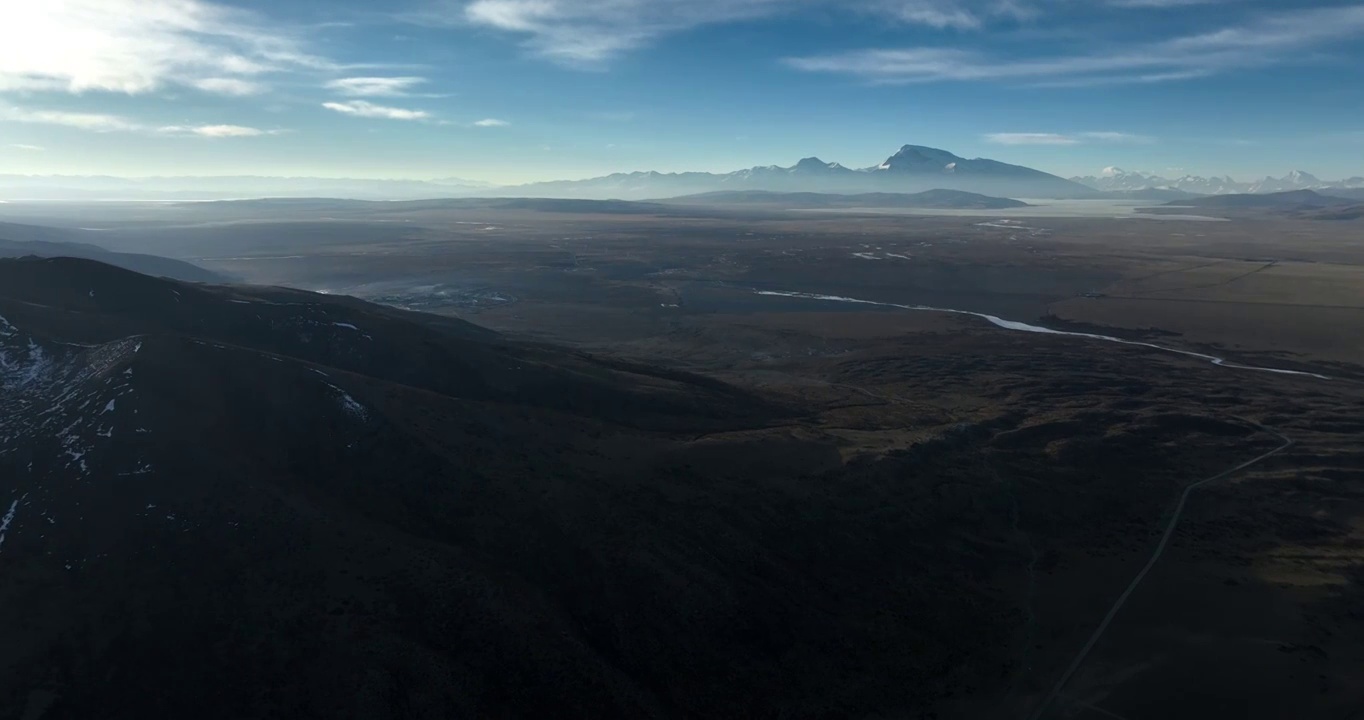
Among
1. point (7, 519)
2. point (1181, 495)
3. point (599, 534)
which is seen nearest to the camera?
point (7, 519)

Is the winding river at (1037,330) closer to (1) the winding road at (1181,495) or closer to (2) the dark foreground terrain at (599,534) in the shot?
(1) the winding road at (1181,495)

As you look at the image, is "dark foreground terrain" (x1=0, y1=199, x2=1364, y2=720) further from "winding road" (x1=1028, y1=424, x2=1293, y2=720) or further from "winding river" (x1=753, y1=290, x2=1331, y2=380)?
"winding river" (x1=753, y1=290, x2=1331, y2=380)

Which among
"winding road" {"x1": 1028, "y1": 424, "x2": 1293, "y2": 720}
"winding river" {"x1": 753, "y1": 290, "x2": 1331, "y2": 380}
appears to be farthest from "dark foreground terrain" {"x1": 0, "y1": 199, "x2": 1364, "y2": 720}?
"winding river" {"x1": 753, "y1": 290, "x2": 1331, "y2": 380}

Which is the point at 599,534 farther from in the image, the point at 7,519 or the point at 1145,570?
the point at 1145,570

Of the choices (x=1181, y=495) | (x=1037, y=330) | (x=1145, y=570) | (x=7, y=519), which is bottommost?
(x=1145, y=570)

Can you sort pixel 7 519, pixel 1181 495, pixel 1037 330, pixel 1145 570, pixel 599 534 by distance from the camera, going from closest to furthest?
1. pixel 7 519
2. pixel 599 534
3. pixel 1145 570
4. pixel 1181 495
5. pixel 1037 330

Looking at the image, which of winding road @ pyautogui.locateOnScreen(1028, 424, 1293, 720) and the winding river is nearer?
winding road @ pyautogui.locateOnScreen(1028, 424, 1293, 720)

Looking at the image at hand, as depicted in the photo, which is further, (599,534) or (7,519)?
(599,534)

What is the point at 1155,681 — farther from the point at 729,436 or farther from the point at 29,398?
the point at 29,398

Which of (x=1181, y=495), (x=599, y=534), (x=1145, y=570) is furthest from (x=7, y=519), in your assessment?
(x=1181, y=495)
